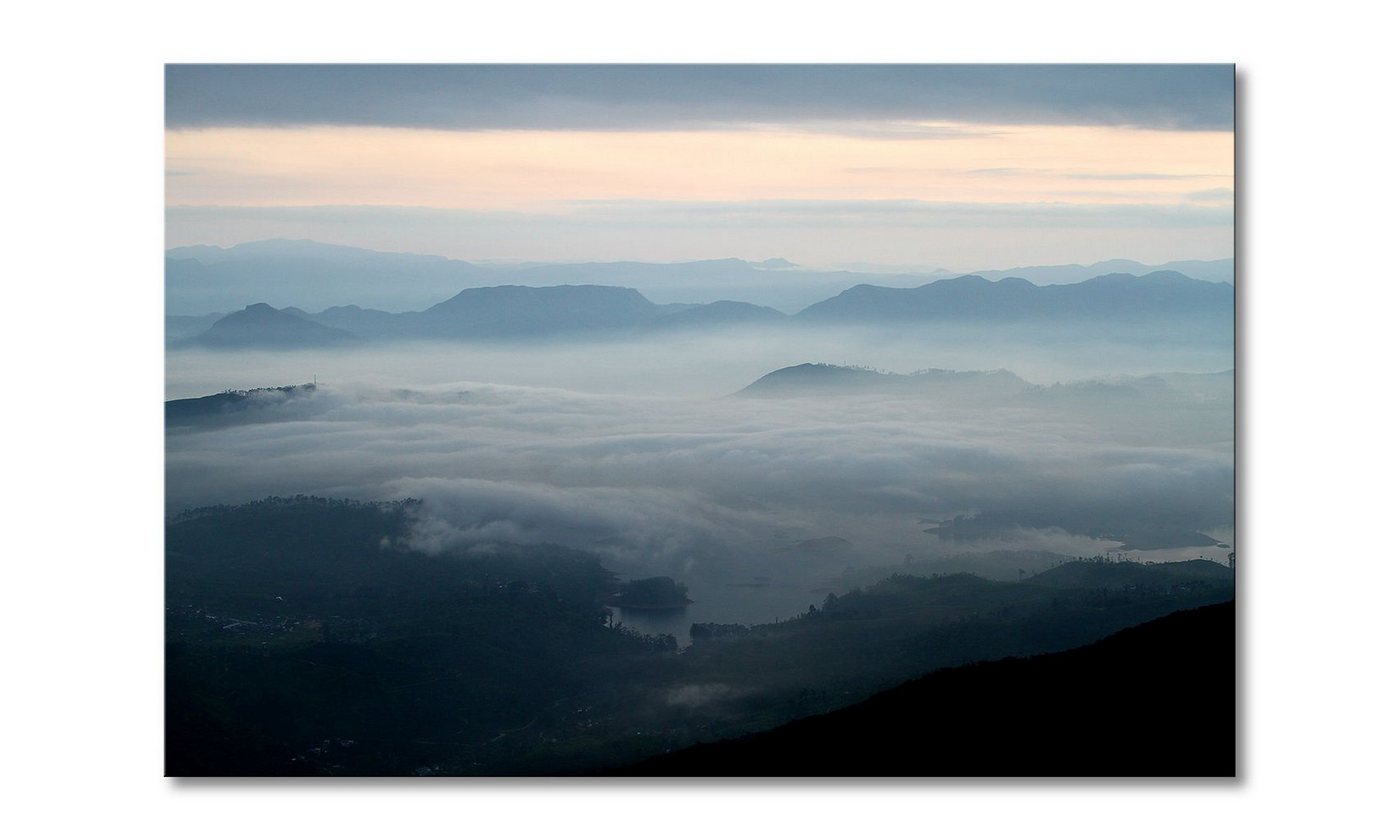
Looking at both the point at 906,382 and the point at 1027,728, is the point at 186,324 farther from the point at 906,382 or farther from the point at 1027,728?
the point at 1027,728

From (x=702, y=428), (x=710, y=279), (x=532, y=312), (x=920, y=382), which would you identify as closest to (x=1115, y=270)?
(x=920, y=382)

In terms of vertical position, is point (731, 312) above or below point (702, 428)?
above

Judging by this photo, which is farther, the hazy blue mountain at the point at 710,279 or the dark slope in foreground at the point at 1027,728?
the hazy blue mountain at the point at 710,279

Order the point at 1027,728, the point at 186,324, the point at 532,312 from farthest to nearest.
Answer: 1. the point at 532,312
2. the point at 186,324
3. the point at 1027,728

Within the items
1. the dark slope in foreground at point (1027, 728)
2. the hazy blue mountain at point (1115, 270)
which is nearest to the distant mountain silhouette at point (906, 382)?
the hazy blue mountain at point (1115, 270)

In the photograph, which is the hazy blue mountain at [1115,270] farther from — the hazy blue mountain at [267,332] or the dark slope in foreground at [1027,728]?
the hazy blue mountain at [267,332]

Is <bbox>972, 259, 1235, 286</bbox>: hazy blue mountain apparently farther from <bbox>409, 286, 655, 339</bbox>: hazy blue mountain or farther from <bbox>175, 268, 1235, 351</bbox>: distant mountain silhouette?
<bbox>409, 286, 655, 339</bbox>: hazy blue mountain
